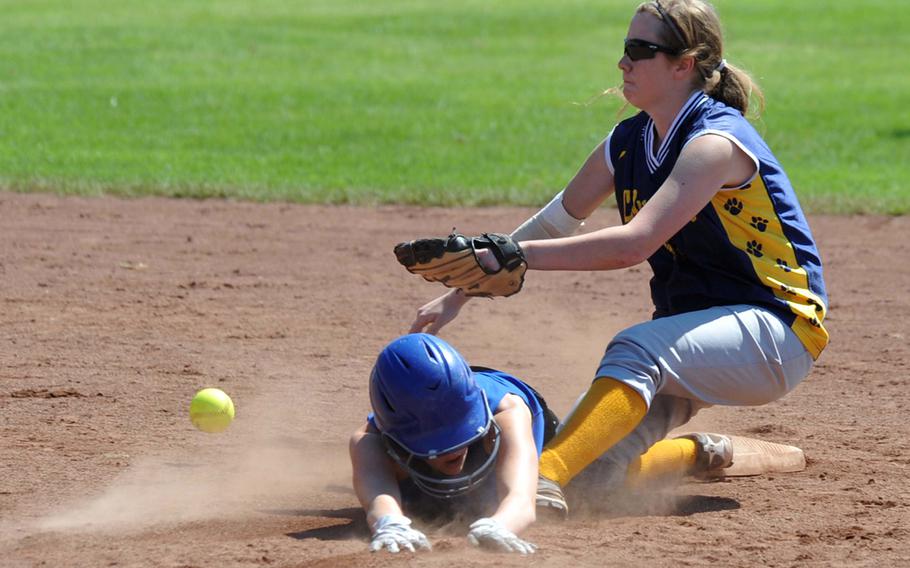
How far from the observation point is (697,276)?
4.17m

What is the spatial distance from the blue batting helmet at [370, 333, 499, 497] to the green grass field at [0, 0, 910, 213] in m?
6.04

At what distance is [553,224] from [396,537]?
1.61 meters

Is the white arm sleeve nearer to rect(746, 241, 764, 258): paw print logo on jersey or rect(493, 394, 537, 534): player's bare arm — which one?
rect(746, 241, 764, 258): paw print logo on jersey

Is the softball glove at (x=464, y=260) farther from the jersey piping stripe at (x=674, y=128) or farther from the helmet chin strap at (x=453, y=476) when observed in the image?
the jersey piping stripe at (x=674, y=128)

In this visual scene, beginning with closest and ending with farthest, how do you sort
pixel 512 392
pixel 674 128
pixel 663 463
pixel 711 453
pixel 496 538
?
1. pixel 496 538
2. pixel 512 392
3. pixel 674 128
4. pixel 663 463
5. pixel 711 453

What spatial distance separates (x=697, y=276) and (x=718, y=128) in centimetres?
49

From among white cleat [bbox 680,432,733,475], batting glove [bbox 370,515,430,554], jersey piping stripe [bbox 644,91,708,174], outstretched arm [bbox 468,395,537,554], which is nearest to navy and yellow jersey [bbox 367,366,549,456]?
outstretched arm [bbox 468,395,537,554]

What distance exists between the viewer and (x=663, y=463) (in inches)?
165

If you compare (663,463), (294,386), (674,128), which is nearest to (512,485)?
(663,463)

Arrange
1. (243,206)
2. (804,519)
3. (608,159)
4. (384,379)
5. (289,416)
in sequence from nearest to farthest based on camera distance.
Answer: (384,379) < (804,519) < (608,159) < (289,416) < (243,206)

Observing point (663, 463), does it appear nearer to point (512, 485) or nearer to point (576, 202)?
point (512, 485)

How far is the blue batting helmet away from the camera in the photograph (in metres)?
3.53

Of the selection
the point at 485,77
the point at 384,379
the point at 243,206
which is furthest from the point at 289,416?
the point at 485,77

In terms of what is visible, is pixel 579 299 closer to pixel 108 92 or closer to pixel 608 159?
pixel 608 159
